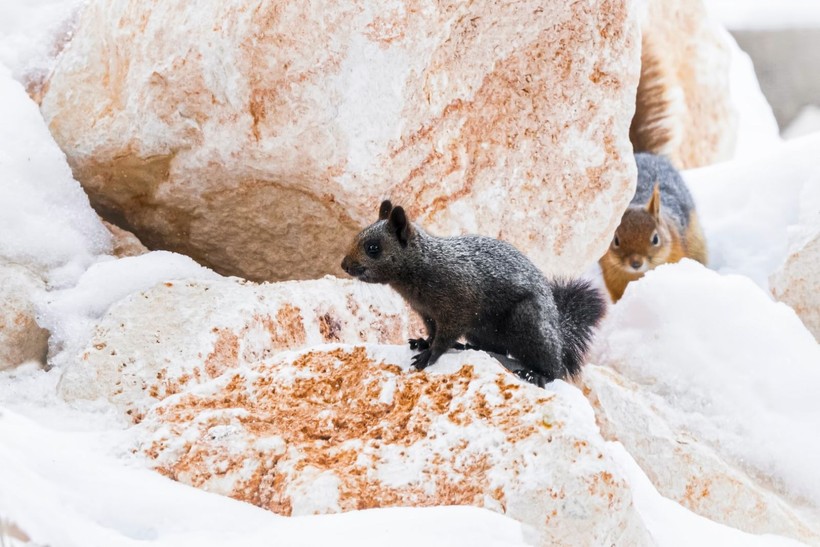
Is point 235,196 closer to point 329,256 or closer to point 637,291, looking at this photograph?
point 329,256

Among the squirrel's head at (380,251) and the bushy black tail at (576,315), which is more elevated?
the squirrel's head at (380,251)

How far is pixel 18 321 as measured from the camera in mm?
3867

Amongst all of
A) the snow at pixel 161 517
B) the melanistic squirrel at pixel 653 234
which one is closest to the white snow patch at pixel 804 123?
the melanistic squirrel at pixel 653 234

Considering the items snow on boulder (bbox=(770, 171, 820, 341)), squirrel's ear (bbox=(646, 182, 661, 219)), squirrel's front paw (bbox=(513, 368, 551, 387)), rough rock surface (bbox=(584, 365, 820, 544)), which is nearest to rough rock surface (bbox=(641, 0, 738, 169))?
squirrel's ear (bbox=(646, 182, 661, 219))

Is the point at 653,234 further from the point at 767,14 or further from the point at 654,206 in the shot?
the point at 767,14

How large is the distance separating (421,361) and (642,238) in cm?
368

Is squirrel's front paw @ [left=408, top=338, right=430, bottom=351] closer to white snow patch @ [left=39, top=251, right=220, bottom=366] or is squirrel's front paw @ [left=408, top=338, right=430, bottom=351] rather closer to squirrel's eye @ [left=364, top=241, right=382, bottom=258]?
squirrel's eye @ [left=364, top=241, right=382, bottom=258]

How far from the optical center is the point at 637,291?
17.2 ft

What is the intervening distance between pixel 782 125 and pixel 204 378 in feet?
32.4

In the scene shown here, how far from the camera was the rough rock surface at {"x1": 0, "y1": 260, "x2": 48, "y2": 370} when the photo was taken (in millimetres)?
3836

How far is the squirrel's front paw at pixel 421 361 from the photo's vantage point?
10.6ft

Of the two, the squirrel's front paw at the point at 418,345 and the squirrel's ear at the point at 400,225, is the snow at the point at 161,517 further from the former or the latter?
the squirrel's ear at the point at 400,225

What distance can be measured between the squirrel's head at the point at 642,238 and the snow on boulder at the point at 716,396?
112 centimetres

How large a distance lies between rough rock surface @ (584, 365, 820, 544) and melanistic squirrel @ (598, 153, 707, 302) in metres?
2.38
